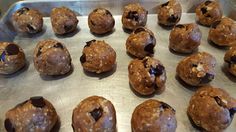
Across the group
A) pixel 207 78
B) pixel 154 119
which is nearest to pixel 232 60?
pixel 207 78

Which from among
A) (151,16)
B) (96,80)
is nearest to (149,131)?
(96,80)

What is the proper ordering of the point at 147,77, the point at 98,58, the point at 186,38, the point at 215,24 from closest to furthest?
the point at 147,77 < the point at 98,58 < the point at 186,38 < the point at 215,24

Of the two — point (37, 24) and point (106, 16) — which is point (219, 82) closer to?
point (106, 16)

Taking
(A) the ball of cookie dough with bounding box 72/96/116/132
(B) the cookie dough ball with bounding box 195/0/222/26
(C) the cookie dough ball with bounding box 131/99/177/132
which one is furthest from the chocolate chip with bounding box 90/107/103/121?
(B) the cookie dough ball with bounding box 195/0/222/26

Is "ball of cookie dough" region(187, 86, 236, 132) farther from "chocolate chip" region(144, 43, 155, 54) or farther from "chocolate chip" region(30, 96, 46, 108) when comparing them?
"chocolate chip" region(30, 96, 46, 108)

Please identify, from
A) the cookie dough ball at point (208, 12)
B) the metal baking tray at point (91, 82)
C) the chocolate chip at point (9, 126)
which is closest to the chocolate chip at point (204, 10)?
the cookie dough ball at point (208, 12)

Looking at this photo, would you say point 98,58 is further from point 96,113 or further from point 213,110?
point 213,110
